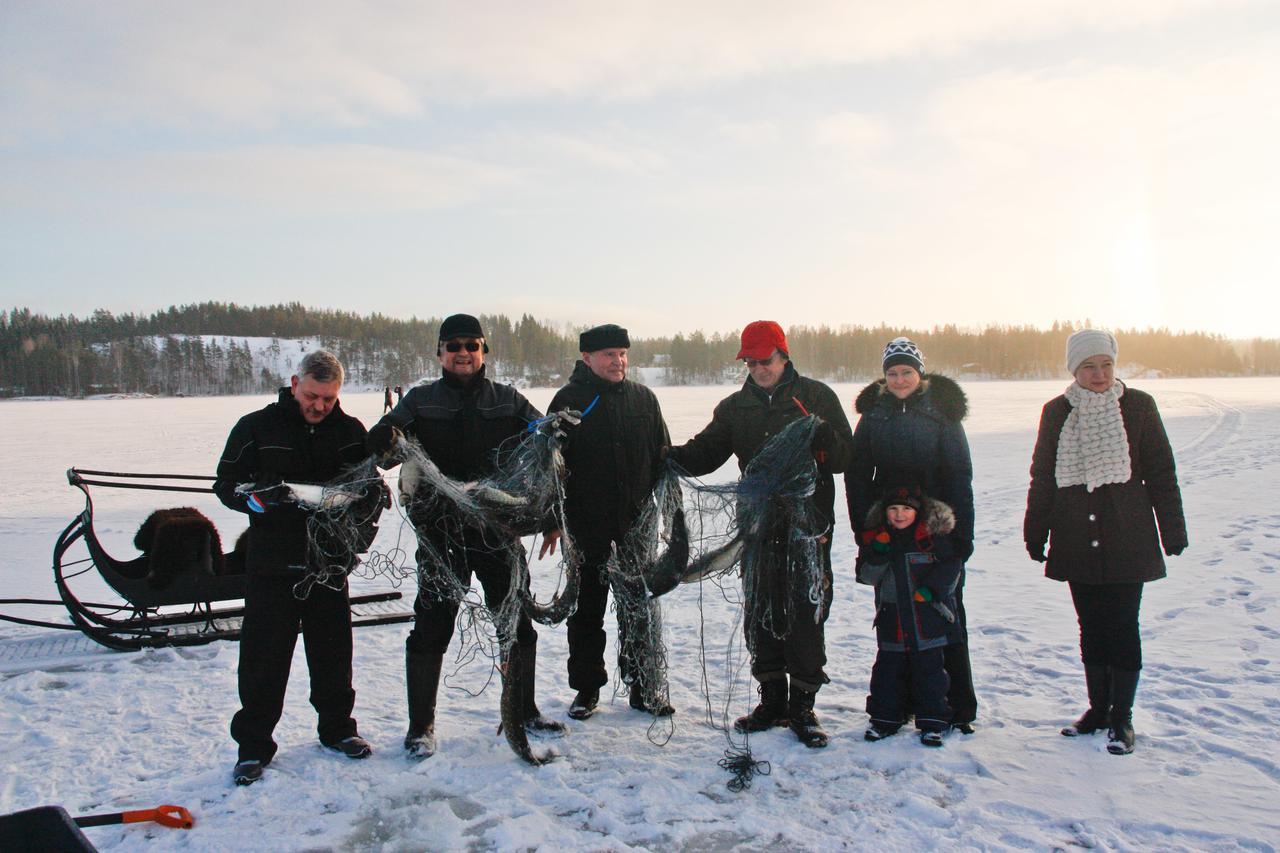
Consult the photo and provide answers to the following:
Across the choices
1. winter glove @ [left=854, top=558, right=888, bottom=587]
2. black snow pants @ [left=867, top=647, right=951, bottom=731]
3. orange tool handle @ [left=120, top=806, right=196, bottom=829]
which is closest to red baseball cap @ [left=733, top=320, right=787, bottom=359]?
winter glove @ [left=854, top=558, right=888, bottom=587]

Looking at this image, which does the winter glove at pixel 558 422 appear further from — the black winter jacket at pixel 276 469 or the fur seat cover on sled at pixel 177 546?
the fur seat cover on sled at pixel 177 546

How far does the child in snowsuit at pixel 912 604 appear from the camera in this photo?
3.97 metres

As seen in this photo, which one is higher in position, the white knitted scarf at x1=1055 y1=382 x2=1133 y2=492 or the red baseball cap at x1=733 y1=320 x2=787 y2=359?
the red baseball cap at x1=733 y1=320 x2=787 y2=359

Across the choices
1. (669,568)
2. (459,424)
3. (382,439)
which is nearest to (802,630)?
(669,568)

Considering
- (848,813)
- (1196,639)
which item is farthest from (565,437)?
(1196,639)

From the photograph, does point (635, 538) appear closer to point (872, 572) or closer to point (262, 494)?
point (872, 572)

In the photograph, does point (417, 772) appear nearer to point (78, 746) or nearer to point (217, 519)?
point (78, 746)

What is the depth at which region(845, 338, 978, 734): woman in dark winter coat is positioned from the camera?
13.4ft

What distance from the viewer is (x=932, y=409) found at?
13.7ft

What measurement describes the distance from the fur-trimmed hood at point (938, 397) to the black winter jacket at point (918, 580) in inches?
20.1

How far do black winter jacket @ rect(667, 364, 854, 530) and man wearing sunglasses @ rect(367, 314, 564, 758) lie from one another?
1.03 metres

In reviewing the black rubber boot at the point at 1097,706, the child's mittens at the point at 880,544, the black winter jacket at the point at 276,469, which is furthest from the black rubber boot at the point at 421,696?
the black rubber boot at the point at 1097,706

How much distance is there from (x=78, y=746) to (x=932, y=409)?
4.84 m

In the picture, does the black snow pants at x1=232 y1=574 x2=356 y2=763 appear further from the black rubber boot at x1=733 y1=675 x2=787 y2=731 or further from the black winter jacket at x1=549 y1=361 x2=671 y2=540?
the black rubber boot at x1=733 y1=675 x2=787 y2=731
